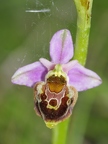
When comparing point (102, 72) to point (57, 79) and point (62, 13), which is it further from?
point (57, 79)

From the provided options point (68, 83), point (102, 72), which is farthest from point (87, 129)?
point (68, 83)

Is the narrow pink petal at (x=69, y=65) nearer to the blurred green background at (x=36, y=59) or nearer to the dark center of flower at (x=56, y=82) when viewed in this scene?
the dark center of flower at (x=56, y=82)

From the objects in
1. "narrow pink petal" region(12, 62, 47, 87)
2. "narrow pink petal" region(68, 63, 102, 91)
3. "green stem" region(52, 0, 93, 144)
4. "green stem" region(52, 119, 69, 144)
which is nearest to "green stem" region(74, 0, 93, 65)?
"green stem" region(52, 0, 93, 144)

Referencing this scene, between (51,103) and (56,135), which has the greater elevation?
(51,103)

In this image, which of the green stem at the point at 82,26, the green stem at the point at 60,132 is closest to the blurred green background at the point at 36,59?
the green stem at the point at 60,132

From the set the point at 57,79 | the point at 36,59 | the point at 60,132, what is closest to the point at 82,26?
the point at 57,79

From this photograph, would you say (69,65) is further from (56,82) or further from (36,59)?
(36,59)
